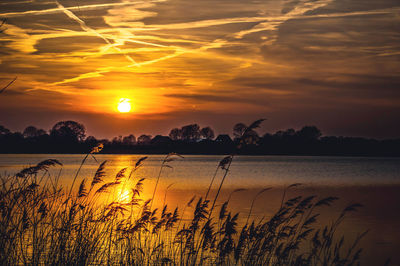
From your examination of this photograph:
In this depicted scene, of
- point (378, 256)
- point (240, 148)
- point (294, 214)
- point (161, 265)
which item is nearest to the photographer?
point (240, 148)

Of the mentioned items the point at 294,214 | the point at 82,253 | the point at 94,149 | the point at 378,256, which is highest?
the point at 94,149

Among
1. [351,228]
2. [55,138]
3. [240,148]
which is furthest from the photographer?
[55,138]

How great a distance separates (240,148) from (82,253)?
3854mm

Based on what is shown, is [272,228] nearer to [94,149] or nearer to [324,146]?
[94,149]

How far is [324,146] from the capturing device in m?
146

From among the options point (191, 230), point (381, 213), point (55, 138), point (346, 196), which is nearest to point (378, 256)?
point (191, 230)

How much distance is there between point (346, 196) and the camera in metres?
34.1

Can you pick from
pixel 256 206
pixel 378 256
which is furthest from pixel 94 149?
pixel 256 206

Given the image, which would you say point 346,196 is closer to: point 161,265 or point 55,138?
point 161,265

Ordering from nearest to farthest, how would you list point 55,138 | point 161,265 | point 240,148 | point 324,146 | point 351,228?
point 240,148 < point 161,265 < point 351,228 < point 55,138 < point 324,146

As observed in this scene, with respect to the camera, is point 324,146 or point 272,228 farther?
point 324,146

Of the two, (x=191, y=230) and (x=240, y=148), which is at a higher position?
(x=240, y=148)

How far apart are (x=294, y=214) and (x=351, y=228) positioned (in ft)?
34.5

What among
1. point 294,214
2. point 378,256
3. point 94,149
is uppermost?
point 94,149
